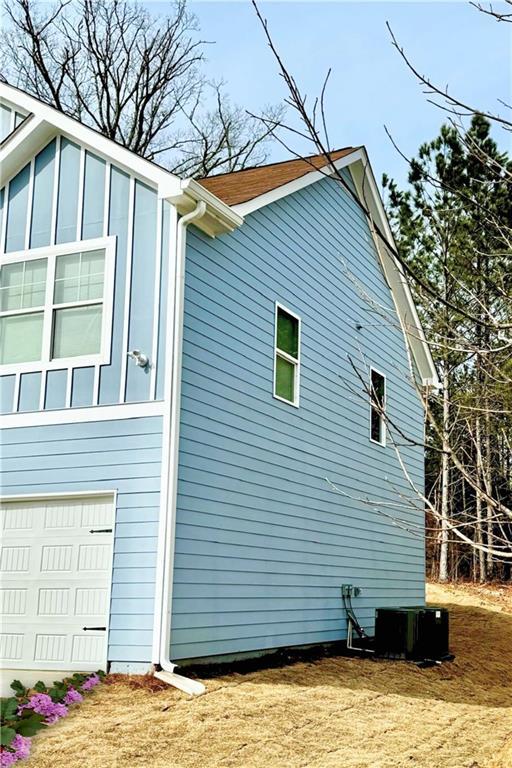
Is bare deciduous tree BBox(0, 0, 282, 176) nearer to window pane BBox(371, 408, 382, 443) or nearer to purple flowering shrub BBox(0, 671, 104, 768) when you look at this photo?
window pane BBox(371, 408, 382, 443)

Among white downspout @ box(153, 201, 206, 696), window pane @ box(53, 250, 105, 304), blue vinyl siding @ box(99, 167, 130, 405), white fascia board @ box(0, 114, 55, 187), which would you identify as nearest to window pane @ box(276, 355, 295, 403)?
white downspout @ box(153, 201, 206, 696)

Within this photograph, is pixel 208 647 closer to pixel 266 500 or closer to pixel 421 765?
pixel 266 500

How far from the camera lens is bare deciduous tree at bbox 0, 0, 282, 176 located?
909 inches

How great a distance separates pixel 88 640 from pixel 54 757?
2.56 m

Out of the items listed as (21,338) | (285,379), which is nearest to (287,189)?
(285,379)

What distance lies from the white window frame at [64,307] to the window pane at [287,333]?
2.58 meters

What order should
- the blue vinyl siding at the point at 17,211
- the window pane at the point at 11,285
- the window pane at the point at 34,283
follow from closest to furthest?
the window pane at the point at 34,283, the window pane at the point at 11,285, the blue vinyl siding at the point at 17,211

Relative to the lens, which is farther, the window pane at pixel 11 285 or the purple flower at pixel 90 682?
the window pane at pixel 11 285

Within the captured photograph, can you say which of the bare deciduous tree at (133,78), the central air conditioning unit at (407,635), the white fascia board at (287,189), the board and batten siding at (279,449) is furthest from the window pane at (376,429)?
the bare deciduous tree at (133,78)

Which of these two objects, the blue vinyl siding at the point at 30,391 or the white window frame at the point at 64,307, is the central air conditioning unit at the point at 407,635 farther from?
the blue vinyl siding at the point at 30,391

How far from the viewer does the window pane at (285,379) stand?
35.6 ft

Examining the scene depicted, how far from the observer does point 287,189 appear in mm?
11203

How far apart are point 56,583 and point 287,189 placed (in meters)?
5.60

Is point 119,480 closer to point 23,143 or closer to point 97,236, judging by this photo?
point 97,236
